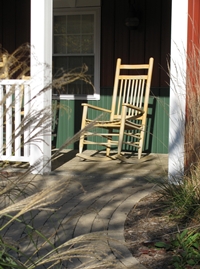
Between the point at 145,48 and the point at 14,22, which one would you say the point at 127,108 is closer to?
the point at 145,48

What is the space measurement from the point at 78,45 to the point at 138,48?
2.96ft

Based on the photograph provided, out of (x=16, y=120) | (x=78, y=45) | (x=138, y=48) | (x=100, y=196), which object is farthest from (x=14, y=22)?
(x=100, y=196)

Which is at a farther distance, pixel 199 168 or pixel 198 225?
pixel 199 168

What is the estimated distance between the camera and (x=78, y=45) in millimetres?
7680

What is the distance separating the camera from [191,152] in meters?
3.82

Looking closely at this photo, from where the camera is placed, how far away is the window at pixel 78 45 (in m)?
7.52

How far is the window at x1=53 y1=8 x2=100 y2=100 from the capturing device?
24.7 ft

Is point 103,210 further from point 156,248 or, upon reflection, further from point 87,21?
point 87,21

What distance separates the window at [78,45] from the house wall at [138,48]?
0.31 feet

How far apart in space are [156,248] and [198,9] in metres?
2.69

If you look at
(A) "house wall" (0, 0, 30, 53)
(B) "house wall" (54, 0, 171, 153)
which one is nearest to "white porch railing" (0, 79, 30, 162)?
(B) "house wall" (54, 0, 171, 153)

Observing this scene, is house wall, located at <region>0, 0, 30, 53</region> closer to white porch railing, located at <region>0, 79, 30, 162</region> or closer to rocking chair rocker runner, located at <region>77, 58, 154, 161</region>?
rocking chair rocker runner, located at <region>77, 58, 154, 161</region>

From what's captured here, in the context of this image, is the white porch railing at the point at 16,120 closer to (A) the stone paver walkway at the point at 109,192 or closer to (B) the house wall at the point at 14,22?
(A) the stone paver walkway at the point at 109,192

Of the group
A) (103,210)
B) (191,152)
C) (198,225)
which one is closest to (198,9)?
(191,152)
